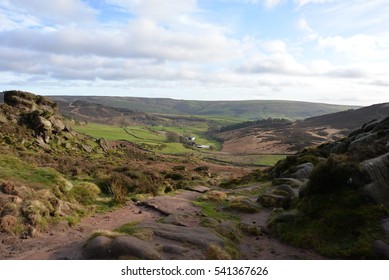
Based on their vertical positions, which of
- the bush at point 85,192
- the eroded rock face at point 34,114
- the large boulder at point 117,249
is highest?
the eroded rock face at point 34,114

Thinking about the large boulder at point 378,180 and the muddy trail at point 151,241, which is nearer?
the muddy trail at point 151,241

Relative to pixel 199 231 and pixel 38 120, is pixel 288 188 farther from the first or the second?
pixel 38 120

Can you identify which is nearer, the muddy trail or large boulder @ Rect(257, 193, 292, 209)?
the muddy trail

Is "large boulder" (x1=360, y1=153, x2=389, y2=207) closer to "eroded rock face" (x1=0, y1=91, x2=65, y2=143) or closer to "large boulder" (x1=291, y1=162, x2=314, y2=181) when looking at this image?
"large boulder" (x1=291, y1=162, x2=314, y2=181)

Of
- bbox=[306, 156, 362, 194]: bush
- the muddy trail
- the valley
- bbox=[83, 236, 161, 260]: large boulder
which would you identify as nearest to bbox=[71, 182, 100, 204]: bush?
the valley

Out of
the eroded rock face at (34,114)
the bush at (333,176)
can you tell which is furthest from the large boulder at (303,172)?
the eroded rock face at (34,114)

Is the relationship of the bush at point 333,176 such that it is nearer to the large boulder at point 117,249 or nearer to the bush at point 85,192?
the large boulder at point 117,249

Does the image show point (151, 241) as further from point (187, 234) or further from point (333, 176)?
point (333, 176)

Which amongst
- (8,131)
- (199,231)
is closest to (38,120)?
(8,131)
